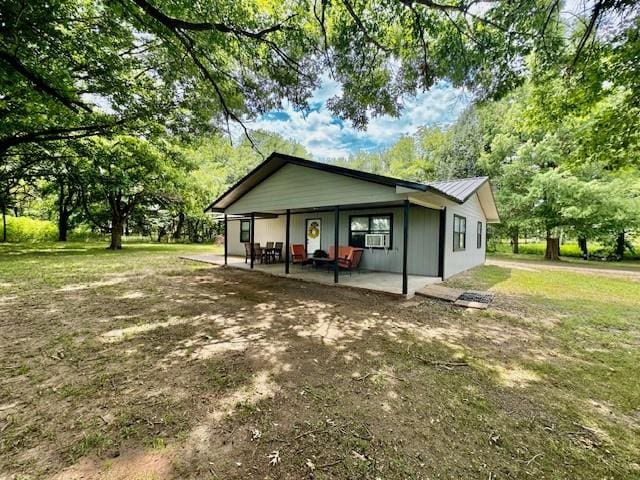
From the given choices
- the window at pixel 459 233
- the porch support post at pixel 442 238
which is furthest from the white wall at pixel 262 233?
the window at pixel 459 233

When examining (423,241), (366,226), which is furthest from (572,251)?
(366,226)

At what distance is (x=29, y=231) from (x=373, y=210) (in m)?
28.0

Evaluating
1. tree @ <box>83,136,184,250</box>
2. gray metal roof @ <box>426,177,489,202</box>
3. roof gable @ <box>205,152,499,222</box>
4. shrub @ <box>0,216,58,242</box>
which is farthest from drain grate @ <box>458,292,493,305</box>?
shrub @ <box>0,216,58,242</box>

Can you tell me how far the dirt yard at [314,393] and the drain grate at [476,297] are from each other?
857 mm

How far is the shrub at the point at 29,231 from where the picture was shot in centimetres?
2119

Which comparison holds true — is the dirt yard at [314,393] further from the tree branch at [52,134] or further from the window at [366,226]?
the tree branch at [52,134]

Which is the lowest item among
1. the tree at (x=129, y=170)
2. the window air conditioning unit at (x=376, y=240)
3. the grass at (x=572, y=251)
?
the grass at (x=572, y=251)

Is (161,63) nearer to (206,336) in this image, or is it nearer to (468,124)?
(206,336)

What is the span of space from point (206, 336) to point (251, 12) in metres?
6.12

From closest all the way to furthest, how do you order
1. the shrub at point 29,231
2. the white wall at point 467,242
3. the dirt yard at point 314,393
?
1. the dirt yard at point 314,393
2. the white wall at point 467,242
3. the shrub at point 29,231

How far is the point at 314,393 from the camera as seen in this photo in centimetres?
250

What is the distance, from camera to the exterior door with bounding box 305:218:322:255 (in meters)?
11.6

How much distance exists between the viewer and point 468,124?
20.9m

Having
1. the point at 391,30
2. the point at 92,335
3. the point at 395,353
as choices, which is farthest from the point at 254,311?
the point at 391,30
